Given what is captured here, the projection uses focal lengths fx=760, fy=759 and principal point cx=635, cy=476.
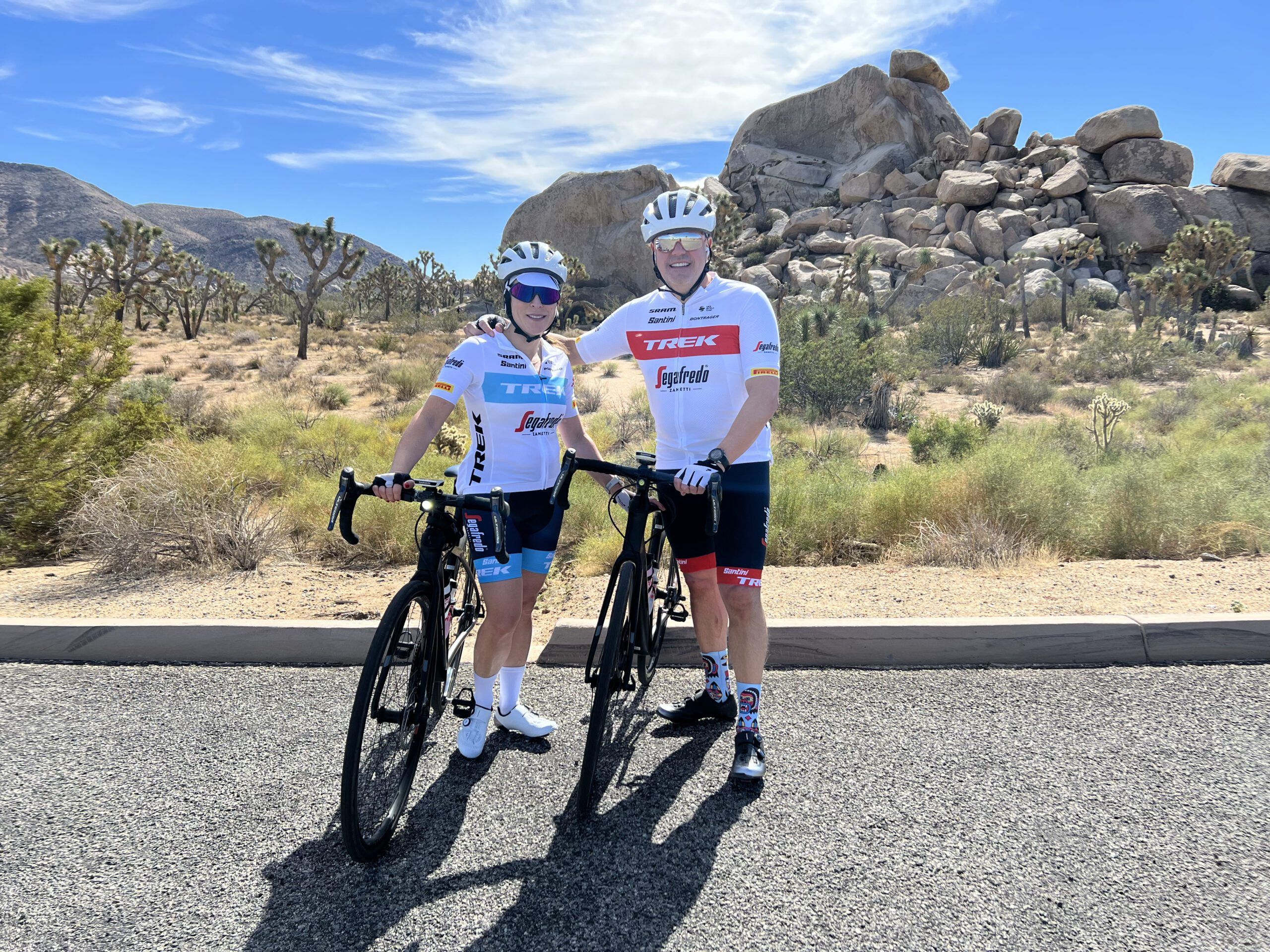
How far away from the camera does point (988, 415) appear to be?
45.0ft

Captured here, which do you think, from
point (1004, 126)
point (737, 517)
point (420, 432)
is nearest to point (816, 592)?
point (737, 517)

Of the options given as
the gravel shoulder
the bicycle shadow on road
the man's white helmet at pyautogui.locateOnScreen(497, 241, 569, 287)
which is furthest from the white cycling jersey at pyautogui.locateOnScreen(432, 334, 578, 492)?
the gravel shoulder

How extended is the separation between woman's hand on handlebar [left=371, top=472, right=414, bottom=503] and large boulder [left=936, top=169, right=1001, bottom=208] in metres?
66.4

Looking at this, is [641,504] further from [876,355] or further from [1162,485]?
[876,355]

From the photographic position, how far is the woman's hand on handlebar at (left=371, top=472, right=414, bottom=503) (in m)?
2.73

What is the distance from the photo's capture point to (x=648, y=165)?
65.8 metres

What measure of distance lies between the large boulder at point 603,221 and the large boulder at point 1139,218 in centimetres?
3331

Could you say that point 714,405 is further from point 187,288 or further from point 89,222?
A: point 89,222

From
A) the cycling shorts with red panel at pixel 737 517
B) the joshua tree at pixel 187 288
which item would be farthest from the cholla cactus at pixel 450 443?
the joshua tree at pixel 187 288

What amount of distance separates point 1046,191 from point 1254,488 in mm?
61395

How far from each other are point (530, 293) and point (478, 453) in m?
0.70

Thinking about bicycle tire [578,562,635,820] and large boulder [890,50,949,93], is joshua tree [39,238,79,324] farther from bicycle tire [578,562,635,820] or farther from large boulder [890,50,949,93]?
large boulder [890,50,949,93]

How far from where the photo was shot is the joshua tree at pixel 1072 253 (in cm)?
4250

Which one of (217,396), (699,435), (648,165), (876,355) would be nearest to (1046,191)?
(648,165)
